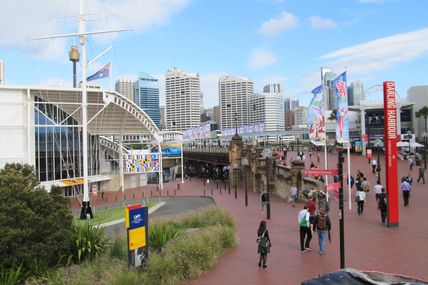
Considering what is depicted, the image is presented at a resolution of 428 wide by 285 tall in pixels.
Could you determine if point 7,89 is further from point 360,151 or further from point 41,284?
point 360,151

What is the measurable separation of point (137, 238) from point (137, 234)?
0.35 ft

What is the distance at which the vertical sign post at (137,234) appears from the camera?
10978 mm

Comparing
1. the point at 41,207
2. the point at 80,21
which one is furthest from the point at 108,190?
the point at 41,207

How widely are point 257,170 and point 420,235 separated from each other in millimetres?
23576

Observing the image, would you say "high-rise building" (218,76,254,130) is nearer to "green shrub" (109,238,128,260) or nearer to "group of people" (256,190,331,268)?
"group of people" (256,190,331,268)

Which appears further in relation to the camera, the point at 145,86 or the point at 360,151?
the point at 145,86

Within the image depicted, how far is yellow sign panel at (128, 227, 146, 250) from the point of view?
10984 mm

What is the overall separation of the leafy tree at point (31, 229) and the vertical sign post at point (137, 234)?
8.30ft

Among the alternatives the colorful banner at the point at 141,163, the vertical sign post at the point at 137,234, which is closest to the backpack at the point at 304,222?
the vertical sign post at the point at 137,234

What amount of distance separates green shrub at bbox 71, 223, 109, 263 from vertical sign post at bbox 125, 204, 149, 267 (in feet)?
7.43

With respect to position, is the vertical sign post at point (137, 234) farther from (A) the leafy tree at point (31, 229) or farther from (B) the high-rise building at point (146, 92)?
(B) the high-rise building at point (146, 92)

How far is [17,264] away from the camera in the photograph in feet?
37.6

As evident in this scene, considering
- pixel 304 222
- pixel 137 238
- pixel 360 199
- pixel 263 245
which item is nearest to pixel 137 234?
pixel 137 238

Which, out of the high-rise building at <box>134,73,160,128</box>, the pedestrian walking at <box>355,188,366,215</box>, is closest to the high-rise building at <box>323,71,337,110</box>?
the pedestrian walking at <box>355,188,366,215</box>
